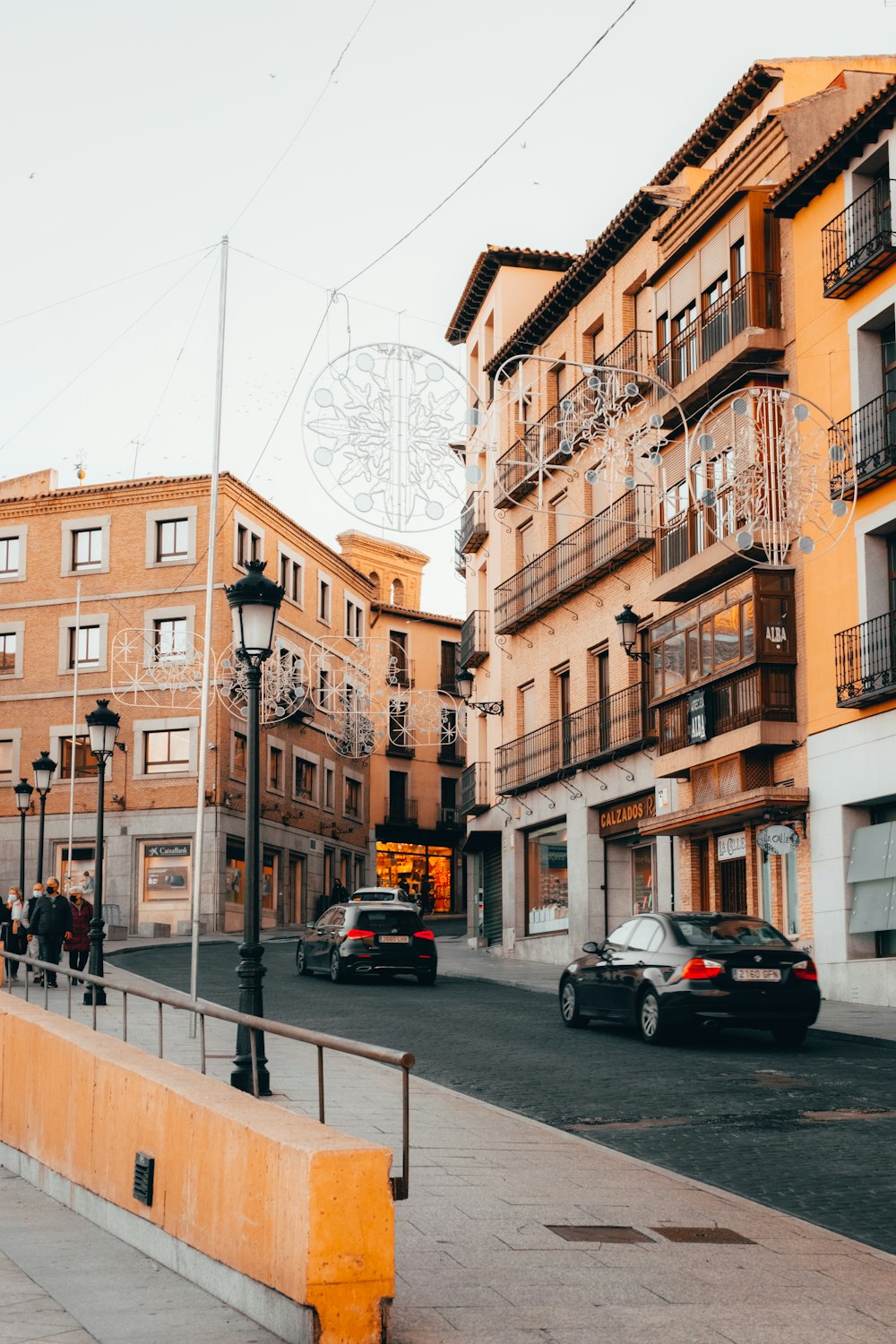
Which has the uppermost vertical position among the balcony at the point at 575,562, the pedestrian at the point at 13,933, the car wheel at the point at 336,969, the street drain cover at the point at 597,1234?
the balcony at the point at 575,562

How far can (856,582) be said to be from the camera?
25.1 metres

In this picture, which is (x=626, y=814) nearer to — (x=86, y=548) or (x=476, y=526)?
(x=476, y=526)

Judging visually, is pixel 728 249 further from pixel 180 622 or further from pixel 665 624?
pixel 180 622

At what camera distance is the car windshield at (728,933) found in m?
18.2

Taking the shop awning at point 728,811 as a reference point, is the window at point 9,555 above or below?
above

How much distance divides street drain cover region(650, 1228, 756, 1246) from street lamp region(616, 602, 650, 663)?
24.4 m

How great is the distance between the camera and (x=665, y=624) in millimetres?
30484

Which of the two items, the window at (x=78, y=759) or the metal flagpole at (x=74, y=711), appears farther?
the window at (x=78, y=759)

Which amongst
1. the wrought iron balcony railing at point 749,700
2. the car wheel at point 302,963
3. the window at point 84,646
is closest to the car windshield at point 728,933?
the wrought iron balcony railing at point 749,700

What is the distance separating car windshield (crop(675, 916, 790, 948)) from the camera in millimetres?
18217

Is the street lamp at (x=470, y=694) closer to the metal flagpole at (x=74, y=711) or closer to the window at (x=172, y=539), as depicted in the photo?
the metal flagpole at (x=74, y=711)

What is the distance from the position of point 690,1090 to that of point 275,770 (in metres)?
42.9

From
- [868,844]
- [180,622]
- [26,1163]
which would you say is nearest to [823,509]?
[868,844]

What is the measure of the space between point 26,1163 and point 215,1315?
4077mm
